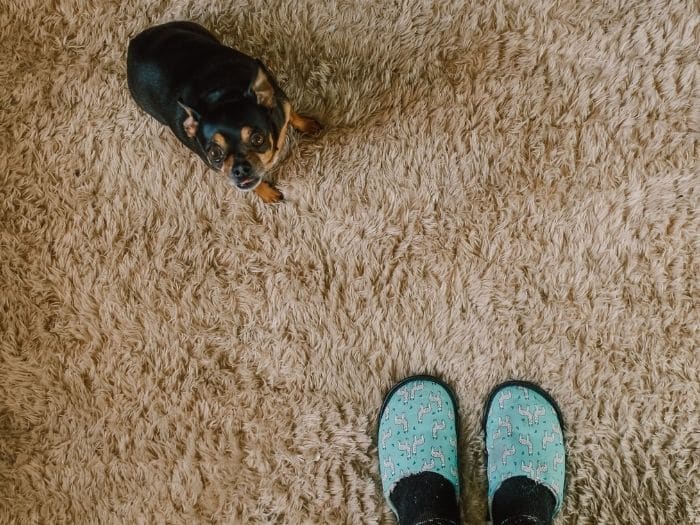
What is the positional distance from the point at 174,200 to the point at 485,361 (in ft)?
2.50

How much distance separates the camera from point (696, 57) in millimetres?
1187

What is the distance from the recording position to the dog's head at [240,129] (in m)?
0.99

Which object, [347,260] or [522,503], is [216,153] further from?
[522,503]

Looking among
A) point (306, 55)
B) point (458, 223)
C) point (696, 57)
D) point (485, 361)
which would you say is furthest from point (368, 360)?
point (696, 57)

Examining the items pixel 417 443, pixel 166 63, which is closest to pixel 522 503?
pixel 417 443

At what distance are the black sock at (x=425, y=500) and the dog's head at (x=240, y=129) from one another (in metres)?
0.70

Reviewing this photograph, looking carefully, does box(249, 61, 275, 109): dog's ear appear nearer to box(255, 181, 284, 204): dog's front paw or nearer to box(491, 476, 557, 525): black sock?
box(255, 181, 284, 204): dog's front paw

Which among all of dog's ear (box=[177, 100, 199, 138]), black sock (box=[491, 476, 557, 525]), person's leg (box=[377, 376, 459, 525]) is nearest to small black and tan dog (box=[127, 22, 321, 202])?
dog's ear (box=[177, 100, 199, 138])

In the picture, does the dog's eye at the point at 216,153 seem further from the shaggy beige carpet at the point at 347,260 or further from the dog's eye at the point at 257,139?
the shaggy beige carpet at the point at 347,260

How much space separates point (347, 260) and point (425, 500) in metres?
0.52

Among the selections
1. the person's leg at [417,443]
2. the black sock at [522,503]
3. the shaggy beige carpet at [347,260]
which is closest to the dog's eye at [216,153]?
the shaggy beige carpet at [347,260]

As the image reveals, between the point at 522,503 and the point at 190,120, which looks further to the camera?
the point at 522,503

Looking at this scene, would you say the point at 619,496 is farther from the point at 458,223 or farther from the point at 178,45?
the point at 178,45

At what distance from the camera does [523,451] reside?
1190mm
